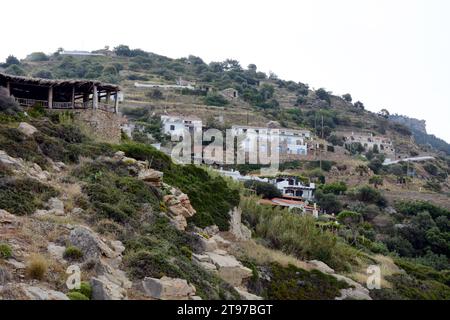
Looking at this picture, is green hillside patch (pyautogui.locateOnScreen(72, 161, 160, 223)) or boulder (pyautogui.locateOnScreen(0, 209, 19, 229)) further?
green hillside patch (pyautogui.locateOnScreen(72, 161, 160, 223))

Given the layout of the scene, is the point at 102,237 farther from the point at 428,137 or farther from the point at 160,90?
the point at 428,137

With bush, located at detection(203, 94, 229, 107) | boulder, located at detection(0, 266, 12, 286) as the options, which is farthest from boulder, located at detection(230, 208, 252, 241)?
bush, located at detection(203, 94, 229, 107)

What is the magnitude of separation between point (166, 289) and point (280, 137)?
Answer: 5285 centimetres

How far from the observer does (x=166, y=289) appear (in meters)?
9.81

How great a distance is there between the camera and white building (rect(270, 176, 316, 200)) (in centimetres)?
4644

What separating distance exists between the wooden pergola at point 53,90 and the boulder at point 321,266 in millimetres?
11072

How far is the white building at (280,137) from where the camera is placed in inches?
2188

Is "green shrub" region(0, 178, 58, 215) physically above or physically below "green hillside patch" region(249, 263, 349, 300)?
above

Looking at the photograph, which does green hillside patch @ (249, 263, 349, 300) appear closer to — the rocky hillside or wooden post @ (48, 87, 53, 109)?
the rocky hillside

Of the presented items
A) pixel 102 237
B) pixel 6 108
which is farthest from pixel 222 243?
pixel 6 108

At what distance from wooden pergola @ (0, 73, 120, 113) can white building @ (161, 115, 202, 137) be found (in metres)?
28.6

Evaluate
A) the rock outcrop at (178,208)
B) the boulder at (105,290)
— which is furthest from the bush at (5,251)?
the rock outcrop at (178,208)

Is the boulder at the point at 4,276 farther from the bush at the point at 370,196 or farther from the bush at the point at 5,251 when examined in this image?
the bush at the point at 370,196

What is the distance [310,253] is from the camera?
20688mm
